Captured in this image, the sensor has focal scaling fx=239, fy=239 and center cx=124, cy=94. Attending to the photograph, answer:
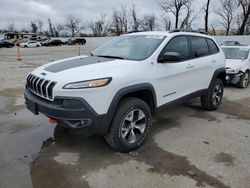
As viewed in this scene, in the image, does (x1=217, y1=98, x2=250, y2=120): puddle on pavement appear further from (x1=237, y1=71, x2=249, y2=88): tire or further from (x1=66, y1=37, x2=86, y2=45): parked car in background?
(x1=66, y1=37, x2=86, y2=45): parked car in background

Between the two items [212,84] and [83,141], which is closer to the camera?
[83,141]

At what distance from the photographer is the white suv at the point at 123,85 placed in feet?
9.78

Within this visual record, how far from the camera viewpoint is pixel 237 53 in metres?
9.32

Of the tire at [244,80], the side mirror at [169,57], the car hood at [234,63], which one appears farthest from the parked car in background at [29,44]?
the side mirror at [169,57]

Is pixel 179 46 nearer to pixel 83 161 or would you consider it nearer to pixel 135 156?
pixel 135 156

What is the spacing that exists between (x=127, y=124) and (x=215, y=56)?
9.81ft

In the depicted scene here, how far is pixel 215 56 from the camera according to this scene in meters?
5.34

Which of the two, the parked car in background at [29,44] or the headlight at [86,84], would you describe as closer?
the headlight at [86,84]

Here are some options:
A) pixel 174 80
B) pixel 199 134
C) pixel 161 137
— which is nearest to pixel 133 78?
→ pixel 174 80

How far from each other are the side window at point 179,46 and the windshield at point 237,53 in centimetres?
547

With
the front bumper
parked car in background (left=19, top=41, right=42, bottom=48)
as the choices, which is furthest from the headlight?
parked car in background (left=19, top=41, right=42, bottom=48)

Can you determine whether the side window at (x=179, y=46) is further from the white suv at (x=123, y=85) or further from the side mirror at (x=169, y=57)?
the side mirror at (x=169, y=57)

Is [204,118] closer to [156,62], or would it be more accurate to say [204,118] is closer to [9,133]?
[156,62]

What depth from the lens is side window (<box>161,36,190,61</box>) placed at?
4.11 meters
